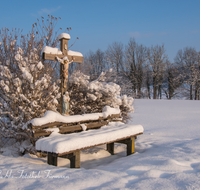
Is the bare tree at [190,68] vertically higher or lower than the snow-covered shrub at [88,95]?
higher

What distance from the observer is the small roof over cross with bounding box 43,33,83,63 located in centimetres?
486

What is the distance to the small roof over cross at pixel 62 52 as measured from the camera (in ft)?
15.9

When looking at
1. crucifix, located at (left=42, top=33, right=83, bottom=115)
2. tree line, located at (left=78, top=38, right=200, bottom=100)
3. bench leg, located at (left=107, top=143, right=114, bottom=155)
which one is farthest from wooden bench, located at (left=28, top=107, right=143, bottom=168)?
tree line, located at (left=78, top=38, right=200, bottom=100)

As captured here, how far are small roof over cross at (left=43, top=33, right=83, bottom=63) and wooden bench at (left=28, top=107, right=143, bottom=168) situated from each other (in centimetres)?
167

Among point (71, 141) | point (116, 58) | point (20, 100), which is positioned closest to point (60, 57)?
point (20, 100)

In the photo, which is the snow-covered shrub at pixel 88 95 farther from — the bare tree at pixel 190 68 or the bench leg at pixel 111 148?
the bare tree at pixel 190 68

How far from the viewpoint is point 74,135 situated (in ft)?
12.6

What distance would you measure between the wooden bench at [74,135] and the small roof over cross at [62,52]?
1.67 meters

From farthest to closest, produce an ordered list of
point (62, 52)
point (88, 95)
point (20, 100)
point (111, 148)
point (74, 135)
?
point (88, 95) < point (62, 52) < point (111, 148) < point (20, 100) < point (74, 135)

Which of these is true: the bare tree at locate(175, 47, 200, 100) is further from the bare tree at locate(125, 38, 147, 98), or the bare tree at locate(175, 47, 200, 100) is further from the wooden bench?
the wooden bench

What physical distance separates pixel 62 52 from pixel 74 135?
94.5 inches

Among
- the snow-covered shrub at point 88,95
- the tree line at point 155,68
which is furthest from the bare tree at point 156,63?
the snow-covered shrub at point 88,95

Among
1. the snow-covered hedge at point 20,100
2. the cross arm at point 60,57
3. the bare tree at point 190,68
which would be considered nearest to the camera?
the snow-covered hedge at point 20,100

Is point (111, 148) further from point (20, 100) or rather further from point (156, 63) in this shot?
point (156, 63)
